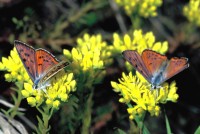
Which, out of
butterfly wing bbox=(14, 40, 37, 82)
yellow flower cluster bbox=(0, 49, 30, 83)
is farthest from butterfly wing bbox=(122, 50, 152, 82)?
yellow flower cluster bbox=(0, 49, 30, 83)

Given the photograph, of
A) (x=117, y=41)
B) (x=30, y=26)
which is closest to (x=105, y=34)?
(x=30, y=26)

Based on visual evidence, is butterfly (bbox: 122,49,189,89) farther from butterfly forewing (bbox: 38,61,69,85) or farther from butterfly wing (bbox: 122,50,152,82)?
butterfly forewing (bbox: 38,61,69,85)

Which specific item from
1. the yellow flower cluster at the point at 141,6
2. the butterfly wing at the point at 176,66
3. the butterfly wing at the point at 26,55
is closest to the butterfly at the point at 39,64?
the butterfly wing at the point at 26,55

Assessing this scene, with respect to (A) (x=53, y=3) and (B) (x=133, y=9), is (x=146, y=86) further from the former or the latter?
(A) (x=53, y=3)

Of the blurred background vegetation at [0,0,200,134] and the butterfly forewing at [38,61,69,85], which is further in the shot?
the blurred background vegetation at [0,0,200,134]

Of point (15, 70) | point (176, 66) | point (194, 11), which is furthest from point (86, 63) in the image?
point (194, 11)
